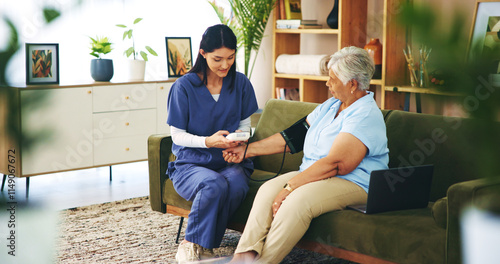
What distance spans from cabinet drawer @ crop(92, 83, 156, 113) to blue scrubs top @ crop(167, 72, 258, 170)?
156 centimetres

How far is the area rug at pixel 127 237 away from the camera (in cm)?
262

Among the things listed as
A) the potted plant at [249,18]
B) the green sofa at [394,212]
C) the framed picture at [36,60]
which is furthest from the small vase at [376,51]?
the framed picture at [36,60]

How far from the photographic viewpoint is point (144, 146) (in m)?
4.32

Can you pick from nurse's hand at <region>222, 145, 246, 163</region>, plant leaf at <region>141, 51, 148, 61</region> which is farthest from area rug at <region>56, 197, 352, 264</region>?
plant leaf at <region>141, 51, 148, 61</region>

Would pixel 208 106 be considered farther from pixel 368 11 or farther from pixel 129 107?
pixel 368 11

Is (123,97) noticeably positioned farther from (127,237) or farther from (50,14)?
(50,14)

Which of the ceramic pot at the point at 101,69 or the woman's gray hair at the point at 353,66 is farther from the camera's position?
the ceramic pot at the point at 101,69

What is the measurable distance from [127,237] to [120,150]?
133 centimetres

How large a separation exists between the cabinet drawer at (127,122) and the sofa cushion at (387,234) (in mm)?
2203

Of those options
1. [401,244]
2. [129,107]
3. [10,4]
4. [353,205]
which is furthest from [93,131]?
[10,4]

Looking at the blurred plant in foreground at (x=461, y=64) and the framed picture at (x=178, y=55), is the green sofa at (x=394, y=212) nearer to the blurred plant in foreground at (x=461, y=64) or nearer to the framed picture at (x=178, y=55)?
the blurred plant in foreground at (x=461, y=64)

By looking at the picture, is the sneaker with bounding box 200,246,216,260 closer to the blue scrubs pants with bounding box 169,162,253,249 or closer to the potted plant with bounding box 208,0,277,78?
the blue scrubs pants with bounding box 169,162,253,249

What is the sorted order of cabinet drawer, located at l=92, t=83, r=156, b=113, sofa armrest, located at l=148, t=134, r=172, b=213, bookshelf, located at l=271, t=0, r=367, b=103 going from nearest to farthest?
sofa armrest, located at l=148, t=134, r=172, b=213 < cabinet drawer, located at l=92, t=83, r=156, b=113 < bookshelf, located at l=271, t=0, r=367, b=103

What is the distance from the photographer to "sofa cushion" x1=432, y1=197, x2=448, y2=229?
6.04 ft
